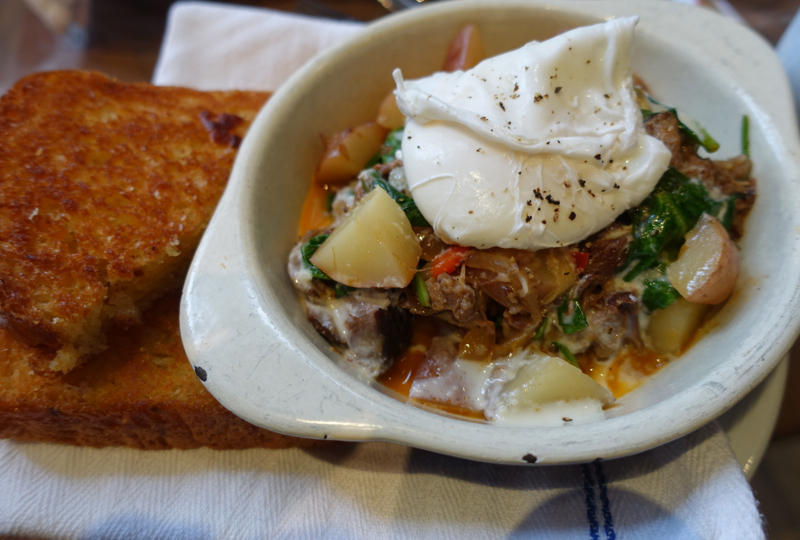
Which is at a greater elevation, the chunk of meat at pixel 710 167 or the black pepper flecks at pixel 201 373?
the chunk of meat at pixel 710 167

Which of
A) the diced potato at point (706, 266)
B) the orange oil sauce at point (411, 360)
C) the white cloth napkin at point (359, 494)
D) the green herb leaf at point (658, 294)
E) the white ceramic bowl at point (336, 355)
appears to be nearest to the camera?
the white ceramic bowl at point (336, 355)

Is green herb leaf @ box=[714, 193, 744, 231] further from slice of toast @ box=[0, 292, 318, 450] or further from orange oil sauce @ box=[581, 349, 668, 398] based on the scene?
slice of toast @ box=[0, 292, 318, 450]

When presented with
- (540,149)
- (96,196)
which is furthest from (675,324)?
(96,196)

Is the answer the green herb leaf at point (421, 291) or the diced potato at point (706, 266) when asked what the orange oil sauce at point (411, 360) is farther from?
the diced potato at point (706, 266)

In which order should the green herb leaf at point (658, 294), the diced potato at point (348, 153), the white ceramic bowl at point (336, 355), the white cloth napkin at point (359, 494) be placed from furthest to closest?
the diced potato at point (348, 153)
the green herb leaf at point (658, 294)
the white cloth napkin at point (359, 494)
the white ceramic bowl at point (336, 355)

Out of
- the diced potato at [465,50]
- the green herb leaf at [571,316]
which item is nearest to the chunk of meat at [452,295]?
the green herb leaf at [571,316]

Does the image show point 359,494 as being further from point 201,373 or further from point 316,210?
point 316,210

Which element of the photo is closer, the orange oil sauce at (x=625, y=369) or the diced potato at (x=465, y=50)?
the orange oil sauce at (x=625, y=369)

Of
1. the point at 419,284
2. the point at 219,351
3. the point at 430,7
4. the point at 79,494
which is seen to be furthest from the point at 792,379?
the point at 79,494
